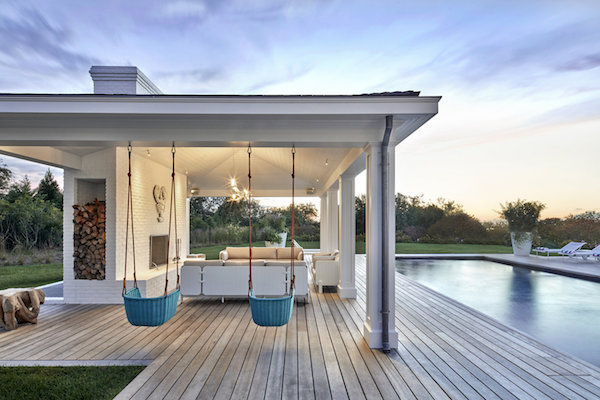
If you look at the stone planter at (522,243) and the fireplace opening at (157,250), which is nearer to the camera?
the fireplace opening at (157,250)

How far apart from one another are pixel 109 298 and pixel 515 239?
1486cm

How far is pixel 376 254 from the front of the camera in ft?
12.9

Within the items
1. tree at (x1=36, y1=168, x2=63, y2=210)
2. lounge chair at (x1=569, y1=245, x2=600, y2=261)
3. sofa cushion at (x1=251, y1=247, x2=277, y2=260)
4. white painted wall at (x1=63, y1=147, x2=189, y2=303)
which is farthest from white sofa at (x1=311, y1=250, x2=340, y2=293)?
tree at (x1=36, y1=168, x2=63, y2=210)

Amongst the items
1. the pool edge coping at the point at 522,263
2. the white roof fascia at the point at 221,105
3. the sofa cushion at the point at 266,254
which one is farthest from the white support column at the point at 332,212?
the pool edge coping at the point at 522,263

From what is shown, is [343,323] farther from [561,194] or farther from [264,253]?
[561,194]

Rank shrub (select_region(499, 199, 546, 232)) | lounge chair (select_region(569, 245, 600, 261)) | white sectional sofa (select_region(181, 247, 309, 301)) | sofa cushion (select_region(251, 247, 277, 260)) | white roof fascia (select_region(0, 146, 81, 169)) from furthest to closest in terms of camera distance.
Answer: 1. shrub (select_region(499, 199, 546, 232))
2. lounge chair (select_region(569, 245, 600, 261))
3. sofa cushion (select_region(251, 247, 277, 260))
4. white sectional sofa (select_region(181, 247, 309, 301))
5. white roof fascia (select_region(0, 146, 81, 169))

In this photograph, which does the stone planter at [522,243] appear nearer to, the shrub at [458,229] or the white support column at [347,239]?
the shrub at [458,229]

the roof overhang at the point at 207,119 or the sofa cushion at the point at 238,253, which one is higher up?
the roof overhang at the point at 207,119

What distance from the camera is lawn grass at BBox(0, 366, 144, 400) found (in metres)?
2.81

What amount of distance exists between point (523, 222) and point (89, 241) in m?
15.7

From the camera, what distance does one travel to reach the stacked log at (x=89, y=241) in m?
6.04

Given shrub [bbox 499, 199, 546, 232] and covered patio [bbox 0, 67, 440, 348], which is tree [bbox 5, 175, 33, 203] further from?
shrub [bbox 499, 199, 546, 232]

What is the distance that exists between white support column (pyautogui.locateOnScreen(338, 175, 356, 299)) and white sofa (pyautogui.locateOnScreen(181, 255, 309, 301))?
0.99 meters

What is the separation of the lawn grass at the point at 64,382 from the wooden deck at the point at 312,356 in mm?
182
